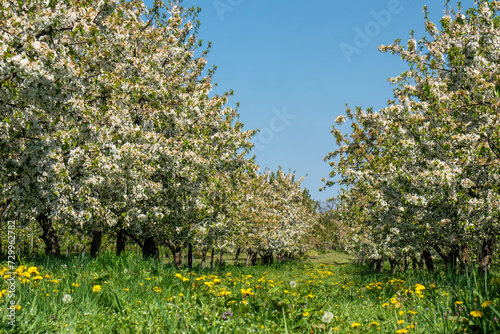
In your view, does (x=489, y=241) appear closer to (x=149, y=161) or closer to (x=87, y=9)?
(x=149, y=161)

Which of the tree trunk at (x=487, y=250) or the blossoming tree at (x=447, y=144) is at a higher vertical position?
the blossoming tree at (x=447, y=144)

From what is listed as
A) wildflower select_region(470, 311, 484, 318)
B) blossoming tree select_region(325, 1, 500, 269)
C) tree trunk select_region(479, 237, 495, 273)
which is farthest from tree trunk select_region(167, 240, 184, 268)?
Answer: wildflower select_region(470, 311, 484, 318)

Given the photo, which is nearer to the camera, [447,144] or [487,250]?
[447,144]

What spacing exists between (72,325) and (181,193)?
11.5 metres

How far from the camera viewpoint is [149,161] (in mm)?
13375

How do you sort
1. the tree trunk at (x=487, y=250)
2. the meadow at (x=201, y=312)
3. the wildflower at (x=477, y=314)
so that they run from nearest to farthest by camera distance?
the wildflower at (x=477, y=314) < the meadow at (x=201, y=312) < the tree trunk at (x=487, y=250)

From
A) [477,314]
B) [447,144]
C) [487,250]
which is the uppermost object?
[447,144]

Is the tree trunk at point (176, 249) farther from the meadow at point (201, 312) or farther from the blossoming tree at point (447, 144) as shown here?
the meadow at point (201, 312)

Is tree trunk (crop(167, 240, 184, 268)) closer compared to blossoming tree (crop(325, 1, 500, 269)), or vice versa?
blossoming tree (crop(325, 1, 500, 269))

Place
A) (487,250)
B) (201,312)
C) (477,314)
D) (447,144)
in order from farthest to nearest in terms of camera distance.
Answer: (487,250) < (447,144) < (201,312) < (477,314)

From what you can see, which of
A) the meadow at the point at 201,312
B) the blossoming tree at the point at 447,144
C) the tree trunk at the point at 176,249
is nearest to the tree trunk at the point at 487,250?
the blossoming tree at the point at 447,144

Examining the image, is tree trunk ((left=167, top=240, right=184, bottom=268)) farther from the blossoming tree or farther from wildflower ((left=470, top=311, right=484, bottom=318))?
wildflower ((left=470, top=311, right=484, bottom=318))

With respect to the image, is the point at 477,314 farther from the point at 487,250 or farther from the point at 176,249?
the point at 176,249

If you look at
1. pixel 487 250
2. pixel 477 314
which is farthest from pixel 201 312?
pixel 487 250
